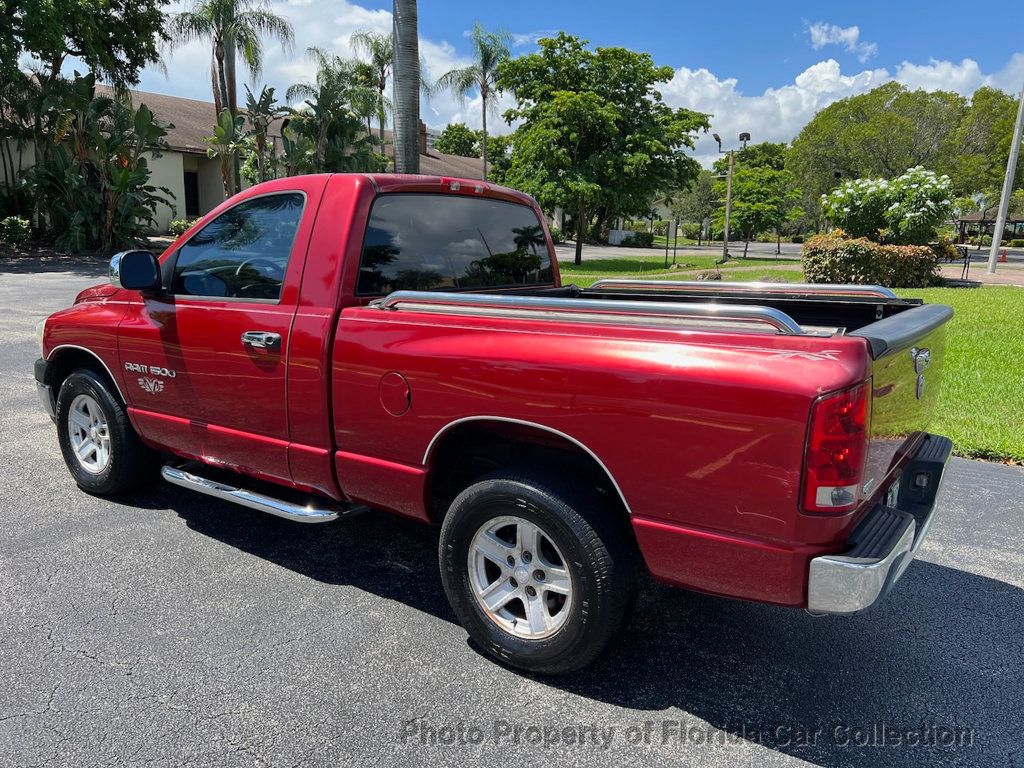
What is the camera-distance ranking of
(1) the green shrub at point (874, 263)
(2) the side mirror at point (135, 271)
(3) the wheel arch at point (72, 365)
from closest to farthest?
1. (2) the side mirror at point (135, 271)
2. (3) the wheel arch at point (72, 365)
3. (1) the green shrub at point (874, 263)

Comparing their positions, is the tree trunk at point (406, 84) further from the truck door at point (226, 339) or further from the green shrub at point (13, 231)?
the green shrub at point (13, 231)

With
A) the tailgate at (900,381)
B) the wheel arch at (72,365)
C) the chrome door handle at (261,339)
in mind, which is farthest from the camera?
the wheel arch at (72,365)

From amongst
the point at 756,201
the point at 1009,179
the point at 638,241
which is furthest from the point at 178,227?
the point at 756,201

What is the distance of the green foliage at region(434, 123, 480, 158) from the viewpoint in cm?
6719

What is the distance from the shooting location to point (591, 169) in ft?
86.7

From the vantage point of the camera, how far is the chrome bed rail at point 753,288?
3.91 meters

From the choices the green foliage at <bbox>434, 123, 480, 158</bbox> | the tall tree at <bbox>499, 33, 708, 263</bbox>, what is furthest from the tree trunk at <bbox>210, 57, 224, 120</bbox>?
the green foliage at <bbox>434, 123, 480, 158</bbox>

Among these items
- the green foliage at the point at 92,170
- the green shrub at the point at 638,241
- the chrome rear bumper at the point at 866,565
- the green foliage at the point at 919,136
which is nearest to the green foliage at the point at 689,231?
the green foliage at the point at 919,136

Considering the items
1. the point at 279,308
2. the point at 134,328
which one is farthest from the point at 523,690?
the point at 134,328

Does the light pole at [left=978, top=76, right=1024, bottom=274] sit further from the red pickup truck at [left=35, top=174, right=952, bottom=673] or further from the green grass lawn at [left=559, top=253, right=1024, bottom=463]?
the red pickup truck at [left=35, top=174, right=952, bottom=673]

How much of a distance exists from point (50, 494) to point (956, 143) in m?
59.7

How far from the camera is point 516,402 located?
2.71 meters

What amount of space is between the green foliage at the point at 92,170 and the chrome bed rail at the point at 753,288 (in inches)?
883

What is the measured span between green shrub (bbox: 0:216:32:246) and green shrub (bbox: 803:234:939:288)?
24.4 meters
